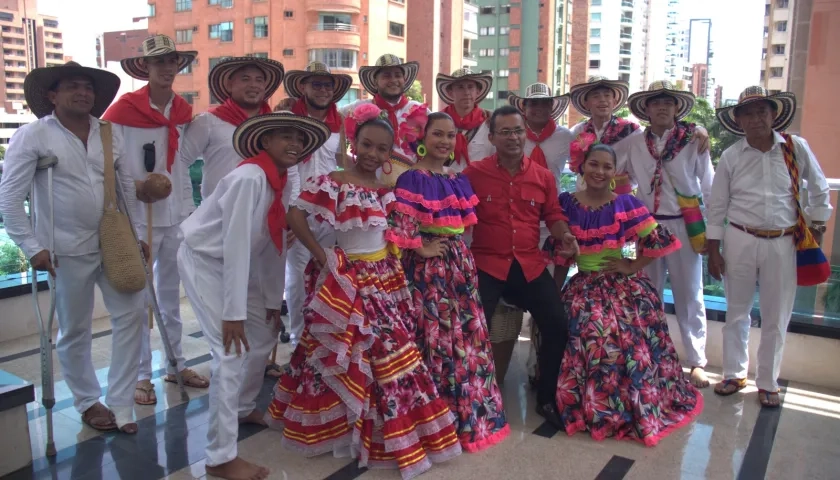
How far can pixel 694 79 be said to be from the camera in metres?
118

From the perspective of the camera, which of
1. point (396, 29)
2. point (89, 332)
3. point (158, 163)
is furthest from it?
point (396, 29)

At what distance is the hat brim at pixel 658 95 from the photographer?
12.8ft

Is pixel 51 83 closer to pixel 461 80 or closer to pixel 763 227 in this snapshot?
pixel 461 80

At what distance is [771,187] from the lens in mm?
3660

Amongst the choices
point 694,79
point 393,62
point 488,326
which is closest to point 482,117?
point 393,62

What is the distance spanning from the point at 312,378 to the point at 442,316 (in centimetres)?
72

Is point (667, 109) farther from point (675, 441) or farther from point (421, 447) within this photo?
point (421, 447)

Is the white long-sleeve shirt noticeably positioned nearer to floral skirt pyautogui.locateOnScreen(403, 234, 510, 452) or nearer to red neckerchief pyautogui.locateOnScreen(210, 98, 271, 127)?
red neckerchief pyautogui.locateOnScreen(210, 98, 271, 127)

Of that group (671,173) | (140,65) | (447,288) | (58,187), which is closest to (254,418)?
(447,288)

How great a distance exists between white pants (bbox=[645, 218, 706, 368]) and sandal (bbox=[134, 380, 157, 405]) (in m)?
3.07

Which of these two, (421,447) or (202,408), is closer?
(421,447)

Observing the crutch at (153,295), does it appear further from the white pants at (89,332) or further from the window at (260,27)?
the window at (260,27)

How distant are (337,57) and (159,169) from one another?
1200 inches

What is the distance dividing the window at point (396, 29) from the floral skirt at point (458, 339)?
109 feet
